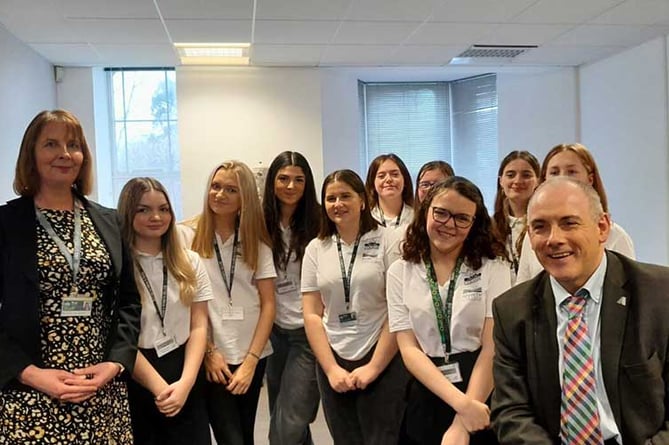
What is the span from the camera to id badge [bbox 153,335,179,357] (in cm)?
229

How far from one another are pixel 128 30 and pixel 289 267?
8.94 ft

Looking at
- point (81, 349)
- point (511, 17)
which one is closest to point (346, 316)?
point (81, 349)

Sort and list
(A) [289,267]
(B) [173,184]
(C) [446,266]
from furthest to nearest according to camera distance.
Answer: (B) [173,184], (A) [289,267], (C) [446,266]

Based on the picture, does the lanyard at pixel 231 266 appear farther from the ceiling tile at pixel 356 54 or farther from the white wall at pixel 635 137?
the white wall at pixel 635 137

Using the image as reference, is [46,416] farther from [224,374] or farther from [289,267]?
[289,267]

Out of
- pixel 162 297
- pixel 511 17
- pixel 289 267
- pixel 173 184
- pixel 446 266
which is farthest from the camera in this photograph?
pixel 173 184

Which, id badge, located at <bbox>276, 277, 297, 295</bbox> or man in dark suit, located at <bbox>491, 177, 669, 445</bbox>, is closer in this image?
man in dark suit, located at <bbox>491, 177, 669, 445</bbox>

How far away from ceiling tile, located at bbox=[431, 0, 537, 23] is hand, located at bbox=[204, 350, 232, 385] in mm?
2908

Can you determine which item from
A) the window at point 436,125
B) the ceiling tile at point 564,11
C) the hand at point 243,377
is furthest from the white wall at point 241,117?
the hand at point 243,377

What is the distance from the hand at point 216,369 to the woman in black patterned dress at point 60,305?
17.3 inches

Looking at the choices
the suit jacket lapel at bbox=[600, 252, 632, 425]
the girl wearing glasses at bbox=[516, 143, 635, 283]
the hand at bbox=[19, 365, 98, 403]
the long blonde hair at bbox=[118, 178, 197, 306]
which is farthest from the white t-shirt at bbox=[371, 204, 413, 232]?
the hand at bbox=[19, 365, 98, 403]

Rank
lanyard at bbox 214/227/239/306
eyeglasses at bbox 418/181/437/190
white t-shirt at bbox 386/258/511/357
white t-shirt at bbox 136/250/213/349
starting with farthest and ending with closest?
eyeglasses at bbox 418/181/437/190
lanyard at bbox 214/227/239/306
white t-shirt at bbox 136/250/213/349
white t-shirt at bbox 386/258/511/357

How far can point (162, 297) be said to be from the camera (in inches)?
91.4

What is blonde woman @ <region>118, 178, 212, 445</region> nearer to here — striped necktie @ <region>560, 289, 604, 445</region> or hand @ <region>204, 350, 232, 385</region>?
hand @ <region>204, 350, 232, 385</region>
